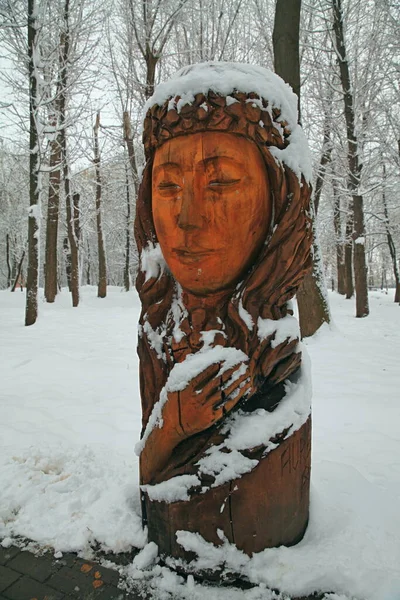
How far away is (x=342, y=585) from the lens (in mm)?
1466

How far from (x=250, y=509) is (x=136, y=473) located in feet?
3.43

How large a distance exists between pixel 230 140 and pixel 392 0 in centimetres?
1010

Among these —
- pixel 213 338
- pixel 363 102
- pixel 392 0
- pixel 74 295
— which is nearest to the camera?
pixel 213 338

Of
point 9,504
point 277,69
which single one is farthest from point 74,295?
point 9,504

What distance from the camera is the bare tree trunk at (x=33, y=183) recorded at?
8.19m

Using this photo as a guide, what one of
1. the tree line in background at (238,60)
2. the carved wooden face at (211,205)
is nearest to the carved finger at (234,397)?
the carved wooden face at (211,205)

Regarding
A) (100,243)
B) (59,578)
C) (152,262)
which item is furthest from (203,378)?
(100,243)

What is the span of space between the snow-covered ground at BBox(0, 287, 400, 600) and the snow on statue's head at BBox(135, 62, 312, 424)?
0.76 metres

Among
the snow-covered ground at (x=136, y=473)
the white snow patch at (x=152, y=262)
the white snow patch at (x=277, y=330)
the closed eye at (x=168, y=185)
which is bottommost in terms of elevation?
the snow-covered ground at (x=136, y=473)

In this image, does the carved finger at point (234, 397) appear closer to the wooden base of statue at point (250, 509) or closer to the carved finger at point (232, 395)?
the carved finger at point (232, 395)

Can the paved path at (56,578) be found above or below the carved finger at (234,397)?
below

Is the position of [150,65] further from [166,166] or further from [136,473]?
[136,473]

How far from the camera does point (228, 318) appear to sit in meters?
1.61

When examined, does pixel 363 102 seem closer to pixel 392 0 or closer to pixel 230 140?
pixel 392 0
